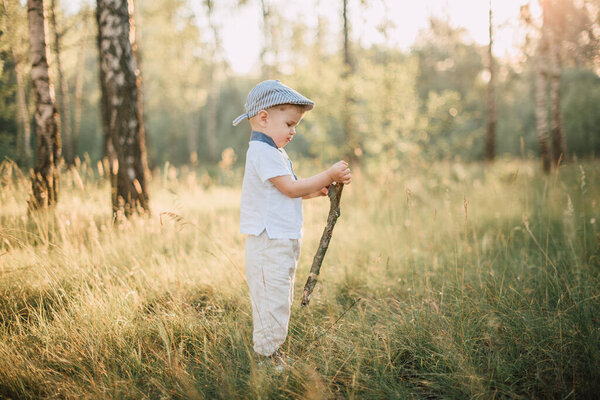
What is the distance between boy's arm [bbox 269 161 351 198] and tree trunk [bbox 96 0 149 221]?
2891mm

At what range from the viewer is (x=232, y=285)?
9.27ft

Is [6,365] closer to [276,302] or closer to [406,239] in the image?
[276,302]

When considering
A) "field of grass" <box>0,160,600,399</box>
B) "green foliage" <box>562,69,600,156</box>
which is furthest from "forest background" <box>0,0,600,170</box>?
"field of grass" <box>0,160,600,399</box>

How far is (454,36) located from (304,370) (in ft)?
106

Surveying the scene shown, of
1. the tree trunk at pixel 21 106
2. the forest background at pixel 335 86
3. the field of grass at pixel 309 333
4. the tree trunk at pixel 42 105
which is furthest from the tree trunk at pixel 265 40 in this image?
the field of grass at pixel 309 333

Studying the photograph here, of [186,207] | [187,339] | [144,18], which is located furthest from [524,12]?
[144,18]

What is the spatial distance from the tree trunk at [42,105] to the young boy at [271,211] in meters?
3.55

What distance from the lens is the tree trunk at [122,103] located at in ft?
13.6

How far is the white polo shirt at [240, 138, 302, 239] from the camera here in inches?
73.3

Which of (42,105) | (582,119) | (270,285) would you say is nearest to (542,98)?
(582,119)

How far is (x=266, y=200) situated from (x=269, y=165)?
21 cm

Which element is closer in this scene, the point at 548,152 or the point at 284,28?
the point at 548,152

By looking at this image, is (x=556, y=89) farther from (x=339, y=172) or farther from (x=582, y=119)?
(x=339, y=172)

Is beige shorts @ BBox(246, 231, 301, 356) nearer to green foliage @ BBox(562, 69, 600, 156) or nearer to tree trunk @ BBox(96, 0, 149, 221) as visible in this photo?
tree trunk @ BBox(96, 0, 149, 221)
